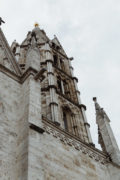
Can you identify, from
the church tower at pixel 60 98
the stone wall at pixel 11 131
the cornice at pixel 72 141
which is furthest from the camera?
the church tower at pixel 60 98

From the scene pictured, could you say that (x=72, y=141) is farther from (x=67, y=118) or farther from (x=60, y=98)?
(x=60, y=98)

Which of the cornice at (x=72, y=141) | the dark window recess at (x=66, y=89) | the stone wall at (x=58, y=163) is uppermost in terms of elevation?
the dark window recess at (x=66, y=89)

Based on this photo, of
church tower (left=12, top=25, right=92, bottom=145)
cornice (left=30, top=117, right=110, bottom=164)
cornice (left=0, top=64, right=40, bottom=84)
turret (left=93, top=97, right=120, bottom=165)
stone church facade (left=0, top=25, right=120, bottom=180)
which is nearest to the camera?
stone church facade (left=0, top=25, right=120, bottom=180)

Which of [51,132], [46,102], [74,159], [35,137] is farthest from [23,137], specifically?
[46,102]

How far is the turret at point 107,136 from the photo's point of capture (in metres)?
12.1

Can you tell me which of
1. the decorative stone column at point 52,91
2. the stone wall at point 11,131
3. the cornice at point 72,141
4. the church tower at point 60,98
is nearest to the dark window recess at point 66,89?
the church tower at point 60,98

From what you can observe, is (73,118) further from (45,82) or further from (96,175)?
(96,175)

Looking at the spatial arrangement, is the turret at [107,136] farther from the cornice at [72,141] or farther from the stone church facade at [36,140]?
the cornice at [72,141]

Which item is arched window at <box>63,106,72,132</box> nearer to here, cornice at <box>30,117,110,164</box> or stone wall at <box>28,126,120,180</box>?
cornice at <box>30,117,110,164</box>

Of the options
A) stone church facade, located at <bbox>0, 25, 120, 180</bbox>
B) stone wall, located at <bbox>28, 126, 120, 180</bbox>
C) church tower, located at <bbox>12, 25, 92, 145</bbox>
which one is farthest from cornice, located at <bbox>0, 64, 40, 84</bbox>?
stone wall, located at <bbox>28, 126, 120, 180</bbox>

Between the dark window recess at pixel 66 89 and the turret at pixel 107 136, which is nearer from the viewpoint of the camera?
the turret at pixel 107 136

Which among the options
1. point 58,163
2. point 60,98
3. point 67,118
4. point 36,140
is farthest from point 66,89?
point 36,140

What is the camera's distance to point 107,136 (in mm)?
13180

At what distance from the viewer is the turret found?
1209cm
